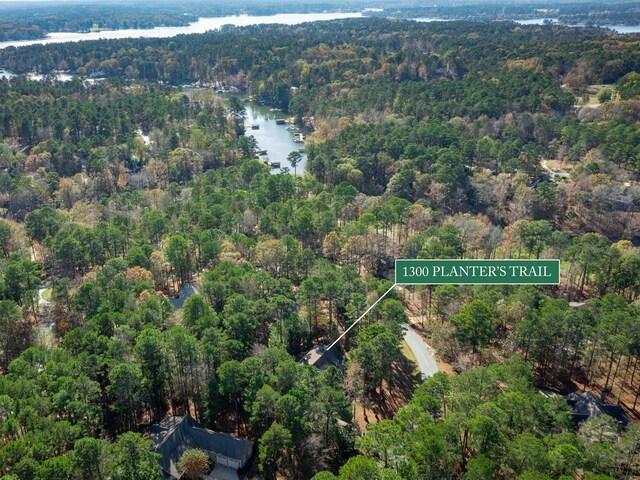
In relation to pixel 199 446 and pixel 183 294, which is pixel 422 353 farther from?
pixel 183 294

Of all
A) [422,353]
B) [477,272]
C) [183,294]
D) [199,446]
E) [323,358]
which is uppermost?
[477,272]

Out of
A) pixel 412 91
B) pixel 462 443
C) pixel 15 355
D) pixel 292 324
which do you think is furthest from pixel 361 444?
pixel 412 91

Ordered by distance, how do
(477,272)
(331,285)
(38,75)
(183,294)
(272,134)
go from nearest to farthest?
(477,272), (331,285), (183,294), (272,134), (38,75)

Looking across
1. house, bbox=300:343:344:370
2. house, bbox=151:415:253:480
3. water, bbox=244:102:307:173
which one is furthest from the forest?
water, bbox=244:102:307:173

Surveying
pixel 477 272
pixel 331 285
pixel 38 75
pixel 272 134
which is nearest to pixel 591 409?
pixel 477 272

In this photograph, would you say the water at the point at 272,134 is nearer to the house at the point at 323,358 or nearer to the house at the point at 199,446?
the house at the point at 323,358

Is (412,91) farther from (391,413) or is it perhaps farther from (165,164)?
(391,413)

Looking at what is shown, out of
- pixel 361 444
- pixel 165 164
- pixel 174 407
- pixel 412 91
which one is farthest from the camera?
pixel 412 91

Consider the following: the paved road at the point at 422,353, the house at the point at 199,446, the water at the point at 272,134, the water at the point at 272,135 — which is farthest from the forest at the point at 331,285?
the water at the point at 272,135
